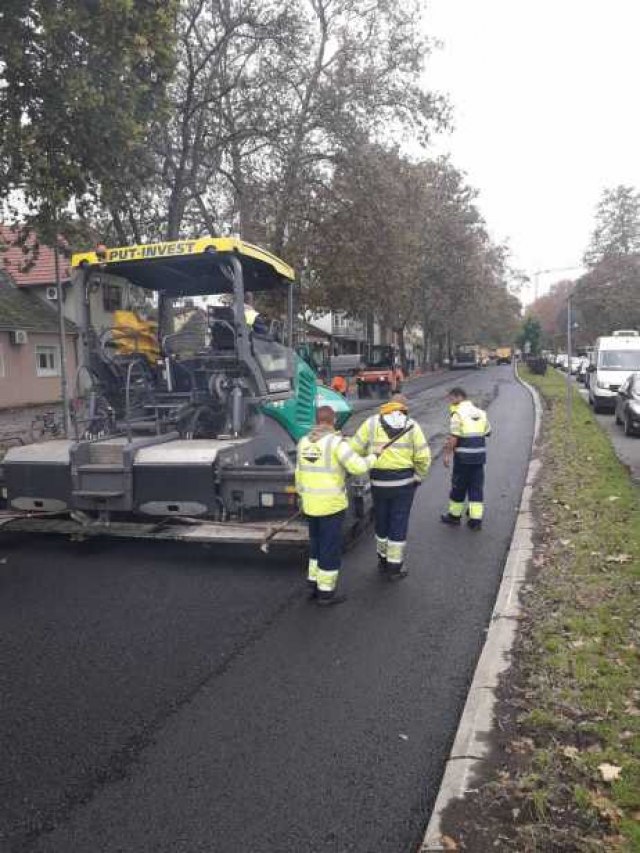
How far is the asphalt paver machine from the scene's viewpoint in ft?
20.5

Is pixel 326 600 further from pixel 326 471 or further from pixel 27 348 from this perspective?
pixel 27 348

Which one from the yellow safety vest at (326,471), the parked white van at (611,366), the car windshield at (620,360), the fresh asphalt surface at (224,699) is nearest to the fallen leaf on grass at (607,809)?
the fresh asphalt surface at (224,699)

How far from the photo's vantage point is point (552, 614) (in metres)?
5.05

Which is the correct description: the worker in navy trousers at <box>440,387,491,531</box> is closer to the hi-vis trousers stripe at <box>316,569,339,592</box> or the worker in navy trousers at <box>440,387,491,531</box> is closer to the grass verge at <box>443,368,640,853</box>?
the grass verge at <box>443,368,640,853</box>

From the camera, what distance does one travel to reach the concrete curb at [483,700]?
10.1ft

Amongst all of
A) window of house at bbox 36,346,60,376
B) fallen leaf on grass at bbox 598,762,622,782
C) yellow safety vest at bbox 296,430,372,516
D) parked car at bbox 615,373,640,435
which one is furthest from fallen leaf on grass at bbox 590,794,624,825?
window of house at bbox 36,346,60,376

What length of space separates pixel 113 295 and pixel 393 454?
3.93 metres

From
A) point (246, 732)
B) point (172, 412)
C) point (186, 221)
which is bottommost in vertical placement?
point (246, 732)

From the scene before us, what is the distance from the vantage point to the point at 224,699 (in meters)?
4.01

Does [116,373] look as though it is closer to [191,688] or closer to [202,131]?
[191,688]

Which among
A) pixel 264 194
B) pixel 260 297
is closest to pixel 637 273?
pixel 264 194

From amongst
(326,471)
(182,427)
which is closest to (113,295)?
(182,427)

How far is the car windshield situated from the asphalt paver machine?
588 inches

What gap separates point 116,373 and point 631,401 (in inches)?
471
